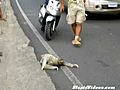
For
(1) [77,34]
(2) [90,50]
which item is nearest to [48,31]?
(1) [77,34]

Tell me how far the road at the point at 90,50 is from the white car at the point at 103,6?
1.15ft

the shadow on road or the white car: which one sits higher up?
the white car

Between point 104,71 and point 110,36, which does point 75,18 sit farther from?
point 104,71

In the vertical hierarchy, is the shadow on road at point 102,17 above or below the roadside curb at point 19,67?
below

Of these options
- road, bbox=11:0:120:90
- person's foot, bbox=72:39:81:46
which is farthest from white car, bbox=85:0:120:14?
person's foot, bbox=72:39:81:46

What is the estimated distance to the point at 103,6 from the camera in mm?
15859

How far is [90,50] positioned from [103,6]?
5.10 m

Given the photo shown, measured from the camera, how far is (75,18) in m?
12.3

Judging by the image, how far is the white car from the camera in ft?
52.1

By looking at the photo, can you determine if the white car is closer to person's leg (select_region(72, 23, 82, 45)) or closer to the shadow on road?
the shadow on road

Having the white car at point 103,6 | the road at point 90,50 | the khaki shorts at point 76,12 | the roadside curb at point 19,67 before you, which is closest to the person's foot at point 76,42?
the road at point 90,50

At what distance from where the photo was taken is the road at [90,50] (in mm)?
8508

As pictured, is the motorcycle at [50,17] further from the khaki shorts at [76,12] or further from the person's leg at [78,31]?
the person's leg at [78,31]

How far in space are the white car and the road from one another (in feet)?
1.15
